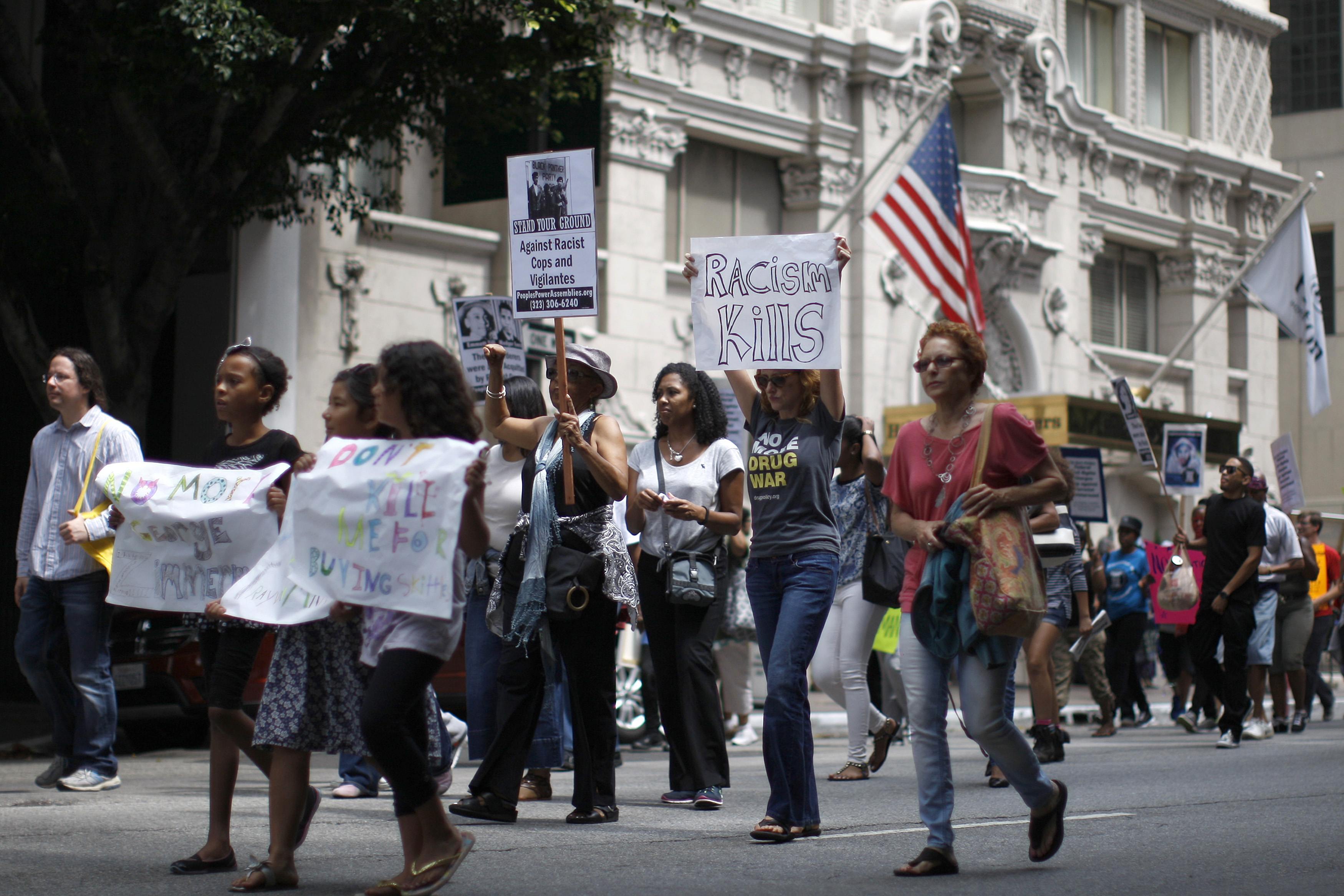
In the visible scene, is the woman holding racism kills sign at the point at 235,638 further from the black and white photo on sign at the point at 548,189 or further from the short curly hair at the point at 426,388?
the black and white photo on sign at the point at 548,189

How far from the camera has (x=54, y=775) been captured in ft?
29.3

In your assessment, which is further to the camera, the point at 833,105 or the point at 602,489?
the point at 833,105

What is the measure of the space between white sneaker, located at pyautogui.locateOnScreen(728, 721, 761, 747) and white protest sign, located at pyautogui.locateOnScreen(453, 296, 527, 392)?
10.9ft

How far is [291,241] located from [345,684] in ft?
40.1

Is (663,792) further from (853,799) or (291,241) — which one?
(291,241)

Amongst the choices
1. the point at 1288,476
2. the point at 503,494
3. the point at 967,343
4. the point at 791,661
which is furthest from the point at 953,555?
the point at 1288,476

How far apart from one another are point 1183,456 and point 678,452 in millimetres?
13130

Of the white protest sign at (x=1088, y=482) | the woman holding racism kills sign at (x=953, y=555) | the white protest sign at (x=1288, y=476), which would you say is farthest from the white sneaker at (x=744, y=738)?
the white protest sign at (x=1288, y=476)

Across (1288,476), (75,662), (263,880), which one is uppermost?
(1288,476)

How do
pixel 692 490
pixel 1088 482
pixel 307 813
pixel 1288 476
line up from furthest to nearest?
1. pixel 1288 476
2. pixel 1088 482
3. pixel 692 490
4. pixel 307 813

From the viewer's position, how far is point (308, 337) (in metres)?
17.5

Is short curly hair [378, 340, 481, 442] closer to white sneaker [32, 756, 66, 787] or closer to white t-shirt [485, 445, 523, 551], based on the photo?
white t-shirt [485, 445, 523, 551]

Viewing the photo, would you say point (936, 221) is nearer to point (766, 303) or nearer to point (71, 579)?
point (766, 303)

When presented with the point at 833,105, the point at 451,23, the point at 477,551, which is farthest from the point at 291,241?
the point at 477,551
